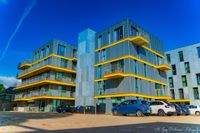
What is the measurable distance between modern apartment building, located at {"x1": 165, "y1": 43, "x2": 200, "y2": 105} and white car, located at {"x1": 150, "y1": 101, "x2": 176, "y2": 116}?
65.4 feet

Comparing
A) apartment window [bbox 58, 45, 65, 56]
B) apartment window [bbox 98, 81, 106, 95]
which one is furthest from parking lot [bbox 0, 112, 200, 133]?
apartment window [bbox 58, 45, 65, 56]

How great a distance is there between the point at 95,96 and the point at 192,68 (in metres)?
22.6

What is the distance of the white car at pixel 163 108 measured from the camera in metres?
17.8

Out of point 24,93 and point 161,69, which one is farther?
point 24,93

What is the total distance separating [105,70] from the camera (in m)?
28.5

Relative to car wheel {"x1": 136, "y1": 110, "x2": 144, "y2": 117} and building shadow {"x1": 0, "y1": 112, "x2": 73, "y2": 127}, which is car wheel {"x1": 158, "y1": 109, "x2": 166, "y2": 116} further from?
building shadow {"x1": 0, "y1": 112, "x2": 73, "y2": 127}

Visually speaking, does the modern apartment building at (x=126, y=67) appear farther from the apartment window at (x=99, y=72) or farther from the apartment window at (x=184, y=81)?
the apartment window at (x=184, y=81)

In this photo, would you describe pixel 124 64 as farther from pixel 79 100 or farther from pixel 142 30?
pixel 79 100

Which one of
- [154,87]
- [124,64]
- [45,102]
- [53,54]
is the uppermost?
[53,54]

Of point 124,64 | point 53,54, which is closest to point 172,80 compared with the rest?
point 124,64

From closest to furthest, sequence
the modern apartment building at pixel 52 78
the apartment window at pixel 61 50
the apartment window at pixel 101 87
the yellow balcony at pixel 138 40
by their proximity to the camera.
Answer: the yellow balcony at pixel 138 40 < the apartment window at pixel 101 87 < the modern apartment building at pixel 52 78 < the apartment window at pixel 61 50

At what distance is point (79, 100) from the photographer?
106 ft

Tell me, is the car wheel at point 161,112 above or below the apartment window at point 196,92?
below

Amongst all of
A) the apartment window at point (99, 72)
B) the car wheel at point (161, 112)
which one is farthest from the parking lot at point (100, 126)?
the apartment window at point (99, 72)
